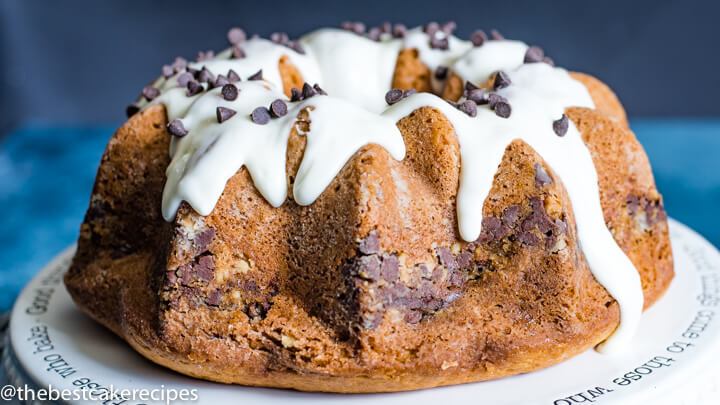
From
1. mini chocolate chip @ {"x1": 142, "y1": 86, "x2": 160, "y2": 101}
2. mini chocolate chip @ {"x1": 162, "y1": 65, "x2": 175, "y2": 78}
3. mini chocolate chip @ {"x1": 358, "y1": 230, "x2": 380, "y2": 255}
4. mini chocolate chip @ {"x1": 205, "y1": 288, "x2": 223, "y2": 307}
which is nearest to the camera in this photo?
mini chocolate chip @ {"x1": 358, "y1": 230, "x2": 380, "y2": 255}

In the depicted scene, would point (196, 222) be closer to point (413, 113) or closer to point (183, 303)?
point (183, 303)

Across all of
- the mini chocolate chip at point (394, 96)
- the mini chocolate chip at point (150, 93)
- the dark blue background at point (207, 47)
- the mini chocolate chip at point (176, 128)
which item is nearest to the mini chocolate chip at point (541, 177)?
the mini chocolate chip at point (394, 96)

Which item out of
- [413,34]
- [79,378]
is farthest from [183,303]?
[413,34]

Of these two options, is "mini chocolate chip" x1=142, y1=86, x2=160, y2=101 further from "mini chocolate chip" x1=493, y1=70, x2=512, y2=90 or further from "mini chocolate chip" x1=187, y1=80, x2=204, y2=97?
"mini chocolate chip" x1=493, y1=70, x2=512, y2=90

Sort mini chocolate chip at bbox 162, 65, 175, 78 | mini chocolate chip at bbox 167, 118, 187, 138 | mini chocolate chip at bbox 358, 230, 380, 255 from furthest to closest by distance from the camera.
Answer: mini chocolate chip at bbox 162, 65, 175, 78
mini chocolate chip at bbox 167, 118, 187, 138
mini chocolate chip at bbox 358, 230, 380, 255

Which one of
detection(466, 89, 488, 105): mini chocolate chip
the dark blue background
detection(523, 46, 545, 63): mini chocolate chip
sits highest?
detection(523, 46, 545, 63): mini chocolate chip

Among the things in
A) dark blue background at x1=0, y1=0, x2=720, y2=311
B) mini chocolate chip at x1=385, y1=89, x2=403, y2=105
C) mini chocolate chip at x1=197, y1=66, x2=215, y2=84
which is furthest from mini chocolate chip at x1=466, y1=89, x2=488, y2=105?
dark blue background at x1=0, y1=0, x2=720, y2=311

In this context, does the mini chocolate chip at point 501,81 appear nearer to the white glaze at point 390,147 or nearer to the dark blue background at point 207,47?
the white glaze at point 390,147

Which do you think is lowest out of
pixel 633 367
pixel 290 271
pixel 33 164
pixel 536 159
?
pixel 33 164
